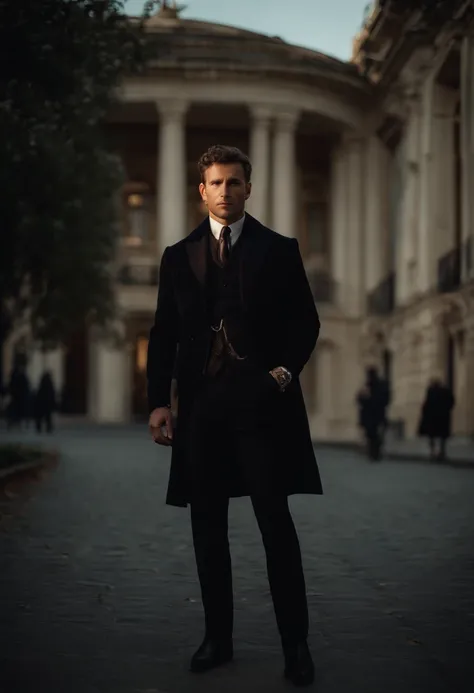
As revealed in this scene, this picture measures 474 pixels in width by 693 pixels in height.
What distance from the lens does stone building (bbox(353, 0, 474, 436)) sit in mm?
35438

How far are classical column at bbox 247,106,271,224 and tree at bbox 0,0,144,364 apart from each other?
27.6m

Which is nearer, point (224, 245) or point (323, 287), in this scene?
point (224, 245)

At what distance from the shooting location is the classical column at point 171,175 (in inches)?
2050

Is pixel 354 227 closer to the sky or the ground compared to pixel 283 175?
closer to the ground

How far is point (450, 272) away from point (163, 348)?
34.0 meters

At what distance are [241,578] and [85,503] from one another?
5.88 meters

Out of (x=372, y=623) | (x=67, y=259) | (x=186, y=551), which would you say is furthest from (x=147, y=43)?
(x=372, y=623)

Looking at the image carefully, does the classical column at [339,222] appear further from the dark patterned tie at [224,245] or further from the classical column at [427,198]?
the dark patterned tie at [224,245]

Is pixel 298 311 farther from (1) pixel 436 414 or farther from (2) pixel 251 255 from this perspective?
(1) pixel 436 414

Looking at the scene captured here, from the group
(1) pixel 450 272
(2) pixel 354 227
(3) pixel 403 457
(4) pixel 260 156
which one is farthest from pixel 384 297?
(3) pixel 403 457

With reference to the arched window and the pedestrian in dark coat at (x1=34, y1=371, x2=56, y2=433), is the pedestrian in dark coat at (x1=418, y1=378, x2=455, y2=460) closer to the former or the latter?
the pedestrian in dark coat at (x1=34, y1=371, x2=56, y2=433)

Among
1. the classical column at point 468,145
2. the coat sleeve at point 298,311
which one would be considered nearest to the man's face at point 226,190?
the coat sleeve at point 298,311

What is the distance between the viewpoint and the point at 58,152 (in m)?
17.6

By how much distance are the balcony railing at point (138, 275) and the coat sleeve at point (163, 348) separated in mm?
47086
